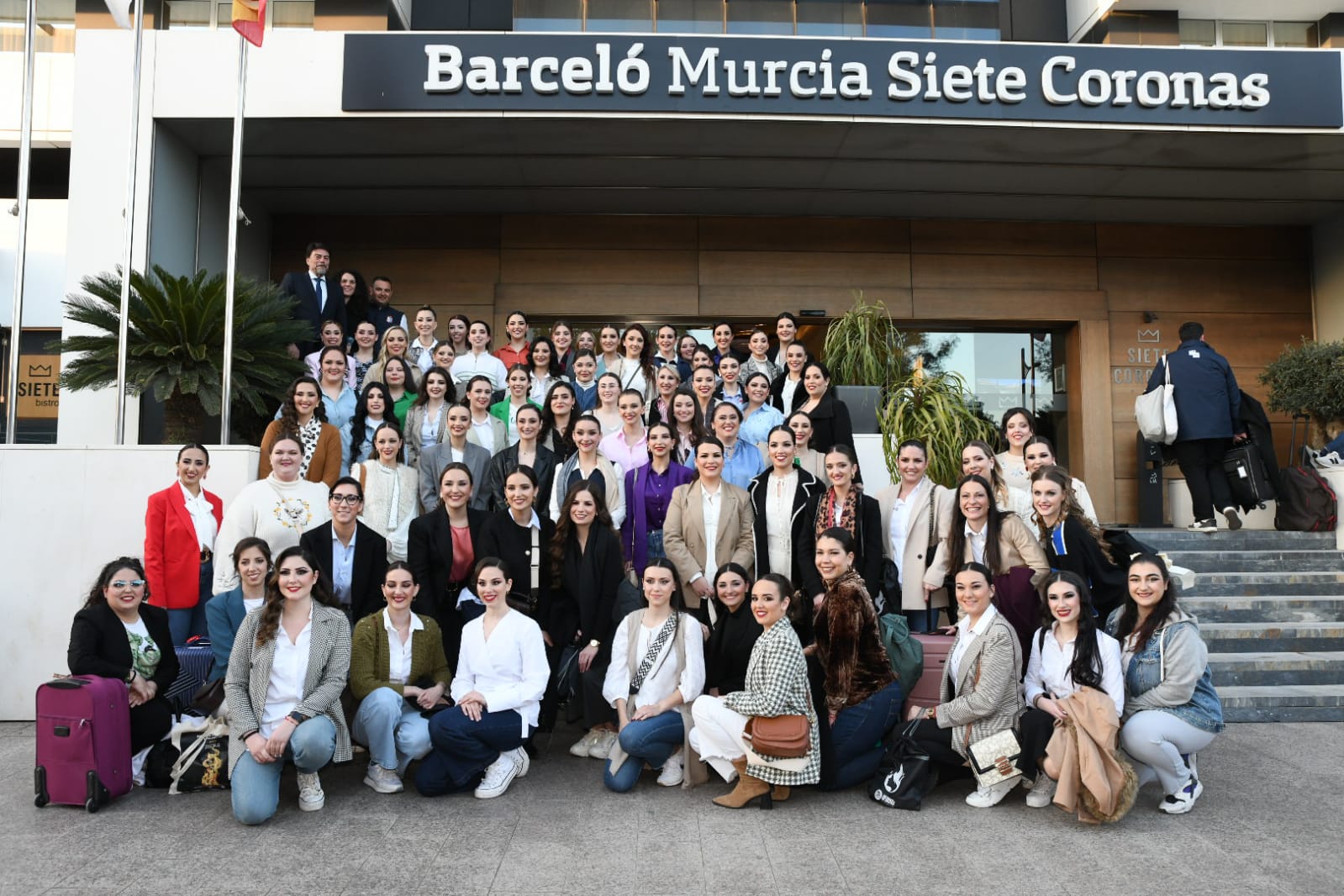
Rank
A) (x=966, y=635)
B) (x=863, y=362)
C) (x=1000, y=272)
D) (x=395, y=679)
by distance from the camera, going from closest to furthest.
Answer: (x=966, y=635) < (x=395, y=679) < (x=863, y=362) < (x=1000, y=272)

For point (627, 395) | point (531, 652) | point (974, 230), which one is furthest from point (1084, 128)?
point (531, 652)

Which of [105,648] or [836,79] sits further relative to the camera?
[836,79]

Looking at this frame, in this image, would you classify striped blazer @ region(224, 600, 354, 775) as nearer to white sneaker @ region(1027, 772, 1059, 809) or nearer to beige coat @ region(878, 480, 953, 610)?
beige coat @ region(878, 480, 953, 610)

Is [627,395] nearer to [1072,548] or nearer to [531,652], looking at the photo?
[531,652]

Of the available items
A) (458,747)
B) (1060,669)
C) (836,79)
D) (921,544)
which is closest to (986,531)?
(921,544)

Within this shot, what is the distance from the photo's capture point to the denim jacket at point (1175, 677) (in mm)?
4688

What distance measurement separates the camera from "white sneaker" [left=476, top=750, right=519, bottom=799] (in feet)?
15.9

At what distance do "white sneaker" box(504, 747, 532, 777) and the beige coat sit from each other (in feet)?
7.91

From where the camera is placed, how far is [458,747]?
4.81m

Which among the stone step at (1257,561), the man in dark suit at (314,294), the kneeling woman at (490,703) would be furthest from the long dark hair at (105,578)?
the stone step at (1257,561)

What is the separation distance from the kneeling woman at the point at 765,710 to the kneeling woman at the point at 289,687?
182 centimetres

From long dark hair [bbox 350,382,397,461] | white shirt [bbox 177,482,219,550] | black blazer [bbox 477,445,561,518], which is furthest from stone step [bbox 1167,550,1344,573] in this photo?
white shirt [bbox 177,482,219,550]

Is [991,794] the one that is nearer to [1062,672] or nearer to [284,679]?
[1062,672]

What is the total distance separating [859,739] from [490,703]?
6.16 feet
